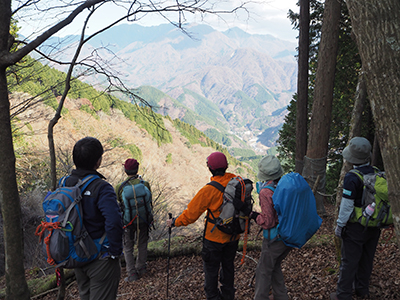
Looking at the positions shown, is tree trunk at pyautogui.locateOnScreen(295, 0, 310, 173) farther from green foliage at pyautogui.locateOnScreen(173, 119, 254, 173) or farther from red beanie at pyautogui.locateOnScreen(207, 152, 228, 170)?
green foliage at pyautogui.locateOnScreen(173, 119, 254, 173)

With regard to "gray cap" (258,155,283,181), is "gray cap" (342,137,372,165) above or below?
above

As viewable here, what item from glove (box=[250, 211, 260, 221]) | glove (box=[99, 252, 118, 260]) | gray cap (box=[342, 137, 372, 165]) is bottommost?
glove (box=[99, 252, 118, 260])

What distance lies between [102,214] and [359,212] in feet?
8.44

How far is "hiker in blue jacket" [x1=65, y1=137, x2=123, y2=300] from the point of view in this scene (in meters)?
2.40

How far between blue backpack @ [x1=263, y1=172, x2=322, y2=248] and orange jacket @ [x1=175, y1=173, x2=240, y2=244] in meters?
0.62

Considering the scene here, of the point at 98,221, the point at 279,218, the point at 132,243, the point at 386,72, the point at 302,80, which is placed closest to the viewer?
the point at 386,72

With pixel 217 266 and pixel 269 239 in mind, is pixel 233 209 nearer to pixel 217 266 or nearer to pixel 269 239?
pixel 269 239

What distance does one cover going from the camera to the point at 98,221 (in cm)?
245

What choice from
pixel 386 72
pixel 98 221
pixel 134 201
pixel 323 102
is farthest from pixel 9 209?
pixel 323 102

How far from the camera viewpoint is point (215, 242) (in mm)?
3188

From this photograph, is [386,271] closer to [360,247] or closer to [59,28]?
[360,247]

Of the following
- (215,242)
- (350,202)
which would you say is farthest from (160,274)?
(350,202)

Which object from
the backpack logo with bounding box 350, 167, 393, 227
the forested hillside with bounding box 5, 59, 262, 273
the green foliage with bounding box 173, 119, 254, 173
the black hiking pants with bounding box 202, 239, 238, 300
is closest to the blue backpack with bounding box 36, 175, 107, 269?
the black hiking pants with bounding box 202, 239, 238, 300

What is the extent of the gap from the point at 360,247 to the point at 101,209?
2.73m
